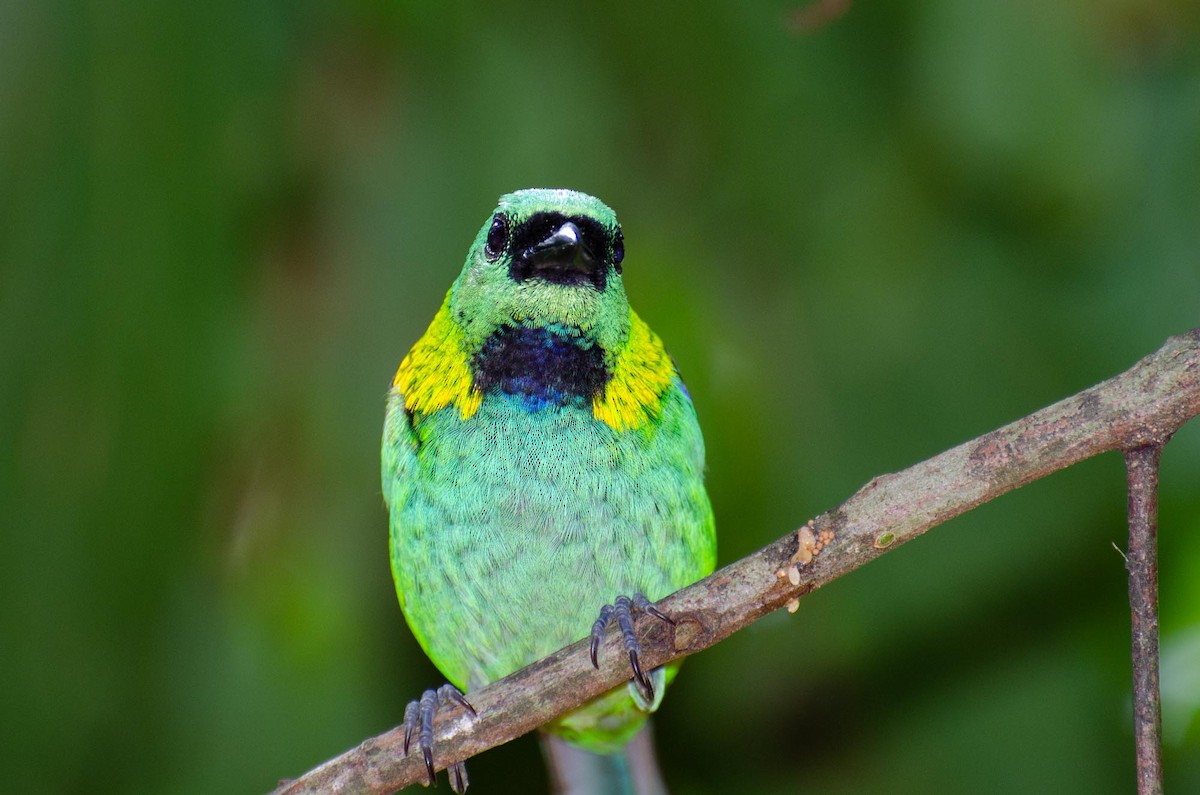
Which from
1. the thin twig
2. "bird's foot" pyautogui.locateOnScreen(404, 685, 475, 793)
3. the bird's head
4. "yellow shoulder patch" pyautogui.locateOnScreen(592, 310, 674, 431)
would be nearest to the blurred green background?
"yellow shoulder patch" pyautogui.locateOnScreen(592, 310, 674, 431)

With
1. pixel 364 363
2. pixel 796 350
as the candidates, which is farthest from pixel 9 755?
pixel 796 350

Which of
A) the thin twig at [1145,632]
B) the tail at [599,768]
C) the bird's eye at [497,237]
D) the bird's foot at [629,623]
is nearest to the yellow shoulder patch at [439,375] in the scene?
the bird's eye at [497,237]

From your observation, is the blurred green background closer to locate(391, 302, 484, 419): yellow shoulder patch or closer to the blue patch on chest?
locate(391, 302, 484, 419): yellow shoulder patch

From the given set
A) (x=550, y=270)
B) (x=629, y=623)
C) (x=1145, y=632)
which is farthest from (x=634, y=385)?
(x=1145, y=632)

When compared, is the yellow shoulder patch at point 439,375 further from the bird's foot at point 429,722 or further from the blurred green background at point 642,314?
the bird's foot at point 429,722

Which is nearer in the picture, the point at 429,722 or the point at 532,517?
the point at 429,722

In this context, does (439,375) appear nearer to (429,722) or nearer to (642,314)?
(642,314)

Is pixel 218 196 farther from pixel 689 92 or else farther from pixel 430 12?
pixel 689 92
